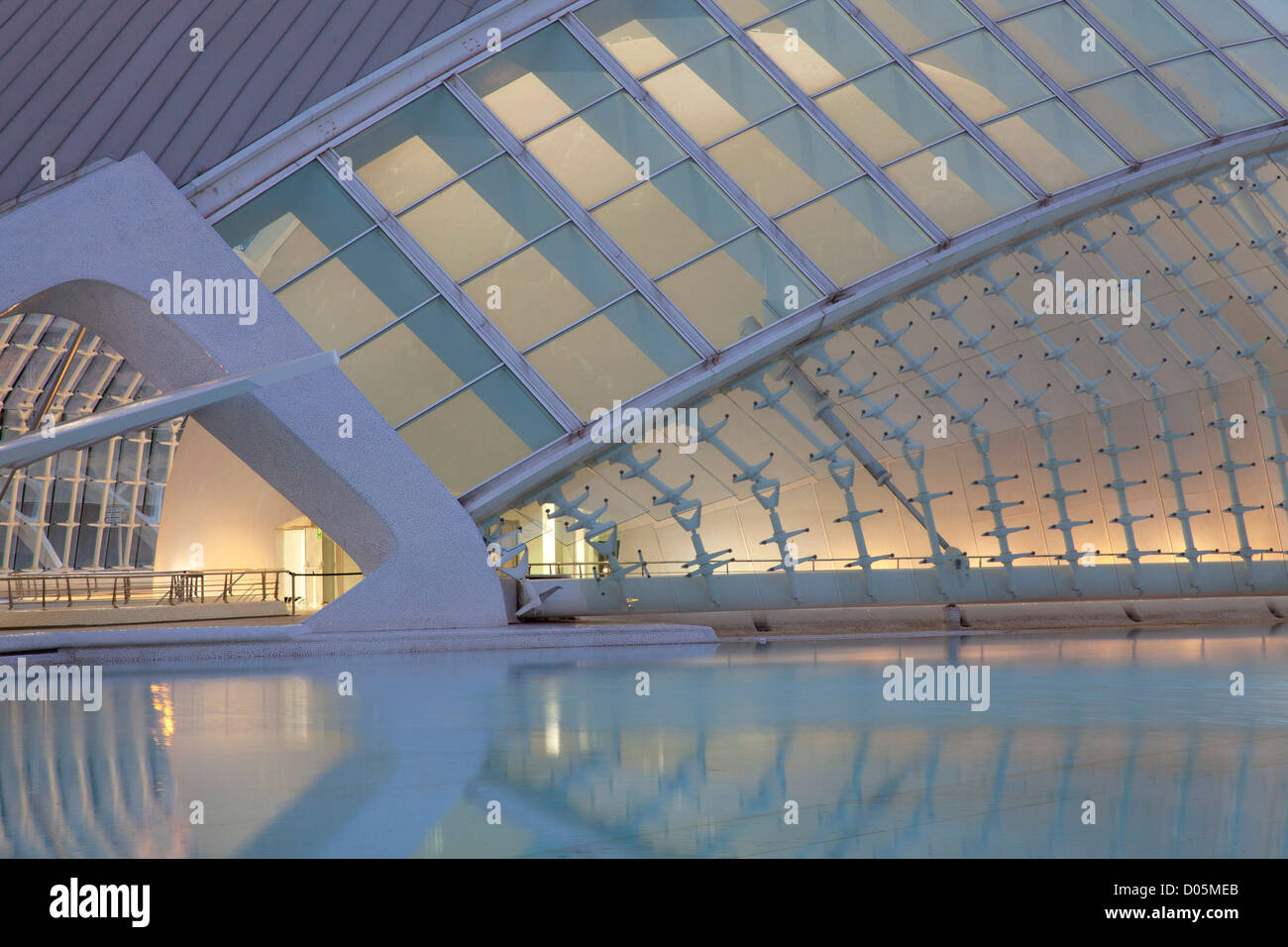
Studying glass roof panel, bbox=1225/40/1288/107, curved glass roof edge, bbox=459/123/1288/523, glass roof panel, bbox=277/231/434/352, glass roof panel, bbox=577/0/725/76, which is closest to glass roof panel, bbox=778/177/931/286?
curved glass roof edge, bbox=459/123/1288/523

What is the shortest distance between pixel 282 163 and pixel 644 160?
5240 millimetres

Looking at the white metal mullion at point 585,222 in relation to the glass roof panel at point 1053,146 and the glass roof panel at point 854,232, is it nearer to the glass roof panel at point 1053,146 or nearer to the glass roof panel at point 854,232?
the glass roof panel at point 854,232

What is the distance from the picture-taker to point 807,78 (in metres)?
21.6

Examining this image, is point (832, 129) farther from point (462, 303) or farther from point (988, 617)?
point (988, 617)

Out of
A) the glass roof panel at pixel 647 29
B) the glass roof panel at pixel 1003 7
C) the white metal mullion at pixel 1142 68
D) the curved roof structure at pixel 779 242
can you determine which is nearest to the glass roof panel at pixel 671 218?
the curved roof structure at pixel 779 242

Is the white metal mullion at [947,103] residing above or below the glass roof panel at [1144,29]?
below

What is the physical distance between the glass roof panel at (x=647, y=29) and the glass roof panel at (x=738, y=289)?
3.39 m

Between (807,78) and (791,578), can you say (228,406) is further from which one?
(807,78)

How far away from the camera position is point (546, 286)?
1927cm

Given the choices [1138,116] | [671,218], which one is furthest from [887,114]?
[1138,116]

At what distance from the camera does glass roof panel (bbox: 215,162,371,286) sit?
59.5ft

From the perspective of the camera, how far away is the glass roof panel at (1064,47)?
74.0ft

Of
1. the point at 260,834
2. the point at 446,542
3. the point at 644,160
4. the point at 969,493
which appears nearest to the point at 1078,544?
the point at 969,493

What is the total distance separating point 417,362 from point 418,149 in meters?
3.33
